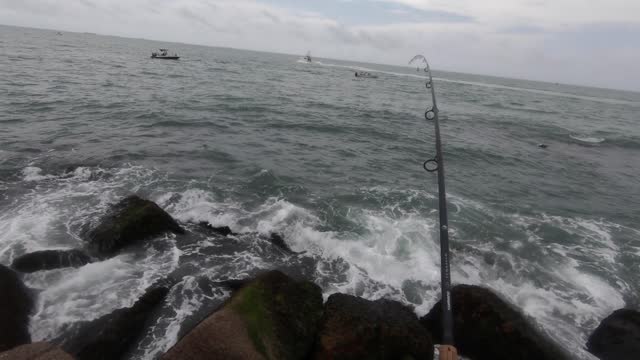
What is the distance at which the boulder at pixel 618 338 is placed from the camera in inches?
244

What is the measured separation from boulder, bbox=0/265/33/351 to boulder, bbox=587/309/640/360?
32.1ft

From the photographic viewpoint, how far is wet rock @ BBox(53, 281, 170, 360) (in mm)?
5332

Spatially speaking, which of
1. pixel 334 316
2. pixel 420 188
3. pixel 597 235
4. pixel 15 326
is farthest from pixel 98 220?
pixel 597 235

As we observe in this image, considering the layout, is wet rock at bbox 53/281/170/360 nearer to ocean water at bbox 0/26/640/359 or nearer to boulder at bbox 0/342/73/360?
ocean water at bbox 0/26/640/359

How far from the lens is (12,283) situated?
237 inches

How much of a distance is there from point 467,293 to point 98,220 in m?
8.73

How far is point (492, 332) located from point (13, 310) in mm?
7813

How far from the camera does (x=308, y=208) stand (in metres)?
11.1

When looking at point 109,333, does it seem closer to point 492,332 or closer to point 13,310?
point 13,310

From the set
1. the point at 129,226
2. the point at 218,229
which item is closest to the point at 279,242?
the point at 218,229

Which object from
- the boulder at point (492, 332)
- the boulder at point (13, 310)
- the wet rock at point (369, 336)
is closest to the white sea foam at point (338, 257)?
the boulder at point (13, 310)

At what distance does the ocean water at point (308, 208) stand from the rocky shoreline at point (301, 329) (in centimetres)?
36

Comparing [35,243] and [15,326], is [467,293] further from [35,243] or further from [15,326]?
[35,243]

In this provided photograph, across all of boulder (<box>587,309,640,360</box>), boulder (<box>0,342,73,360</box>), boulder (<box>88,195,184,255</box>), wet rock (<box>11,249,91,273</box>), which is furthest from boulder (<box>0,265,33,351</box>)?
boulder (<box>587,309,640,360</box>)
